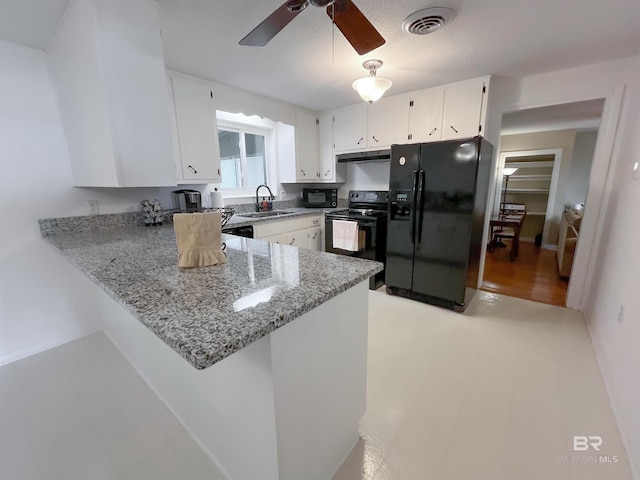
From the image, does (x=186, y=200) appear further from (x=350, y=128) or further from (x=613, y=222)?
(x=613, y=222)

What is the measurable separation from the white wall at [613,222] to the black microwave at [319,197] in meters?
2.11

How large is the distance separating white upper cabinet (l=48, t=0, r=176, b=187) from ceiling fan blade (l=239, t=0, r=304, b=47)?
25.3 inches

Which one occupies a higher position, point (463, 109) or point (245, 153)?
point (463, 109)

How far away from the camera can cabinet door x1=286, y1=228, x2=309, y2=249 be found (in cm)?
319

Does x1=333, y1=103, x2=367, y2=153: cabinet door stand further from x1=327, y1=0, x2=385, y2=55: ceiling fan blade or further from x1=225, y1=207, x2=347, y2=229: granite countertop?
x1=327, y1=0, x2=385, y2=55: ceiling fan blade

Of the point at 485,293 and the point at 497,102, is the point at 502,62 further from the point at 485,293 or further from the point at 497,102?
the point at 485,293

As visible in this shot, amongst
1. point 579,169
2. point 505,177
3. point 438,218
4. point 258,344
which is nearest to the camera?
point 258,344

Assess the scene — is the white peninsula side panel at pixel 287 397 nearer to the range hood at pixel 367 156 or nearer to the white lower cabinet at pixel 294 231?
the white lower cabinet at pixel 294 231

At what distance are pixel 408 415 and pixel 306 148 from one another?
3.16 metres

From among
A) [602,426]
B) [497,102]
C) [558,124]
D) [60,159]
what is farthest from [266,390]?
[558,124]

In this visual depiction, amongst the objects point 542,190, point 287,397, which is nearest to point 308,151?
point 287,397

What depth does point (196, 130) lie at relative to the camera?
2.48 metres

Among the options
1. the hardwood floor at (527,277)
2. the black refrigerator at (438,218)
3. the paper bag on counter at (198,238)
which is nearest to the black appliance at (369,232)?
the black refrigerator at (438,218)

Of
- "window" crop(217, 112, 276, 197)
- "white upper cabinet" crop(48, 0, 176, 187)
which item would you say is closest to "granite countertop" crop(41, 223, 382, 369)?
"white upper cabinet" crop(48, 0, 176, 187)
